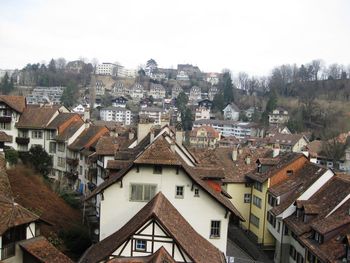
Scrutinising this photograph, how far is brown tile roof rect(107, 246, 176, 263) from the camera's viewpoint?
1891cm

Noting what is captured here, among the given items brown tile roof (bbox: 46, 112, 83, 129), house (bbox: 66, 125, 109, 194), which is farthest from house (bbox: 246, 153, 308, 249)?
brown tile roof (bbox: 46, 112, 83, 129)

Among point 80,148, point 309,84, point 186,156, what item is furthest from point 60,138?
point 309,84

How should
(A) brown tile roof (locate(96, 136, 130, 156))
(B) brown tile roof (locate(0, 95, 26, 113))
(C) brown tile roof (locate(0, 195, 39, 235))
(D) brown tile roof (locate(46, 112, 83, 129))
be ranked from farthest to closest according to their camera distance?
(D) brown tile roof (locate(46, 112, 83, 129)), (B) brown tile roof (locate(0, 95, 26, 113)), (A) brown tile roof (locate(96, 136, 130, 156)), (C) brown tile roof (locate(0, 195, 39, 235))

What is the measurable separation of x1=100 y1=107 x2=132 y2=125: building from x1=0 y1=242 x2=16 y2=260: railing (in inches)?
5557

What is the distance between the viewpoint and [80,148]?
51.8 metres

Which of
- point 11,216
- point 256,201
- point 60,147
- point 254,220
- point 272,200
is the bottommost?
point 254,220

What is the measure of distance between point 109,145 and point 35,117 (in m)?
17.4

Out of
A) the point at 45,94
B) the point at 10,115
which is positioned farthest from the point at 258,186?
the point at 45,94

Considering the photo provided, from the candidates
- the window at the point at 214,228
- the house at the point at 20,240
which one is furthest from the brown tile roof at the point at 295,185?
the house at the point at 20,240

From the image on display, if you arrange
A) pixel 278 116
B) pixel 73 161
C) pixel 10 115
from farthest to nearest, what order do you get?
pixel 278 116 < pixel 10 115 < pixel 73 161

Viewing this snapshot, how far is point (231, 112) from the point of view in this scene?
554 ft

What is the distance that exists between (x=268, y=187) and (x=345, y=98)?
403 ft

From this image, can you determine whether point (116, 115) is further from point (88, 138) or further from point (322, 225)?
point (322, 225)

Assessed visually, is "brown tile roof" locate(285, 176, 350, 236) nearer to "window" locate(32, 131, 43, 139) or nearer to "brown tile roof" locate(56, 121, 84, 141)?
"brown tile roof" locate(56, 121, 84, 141)
